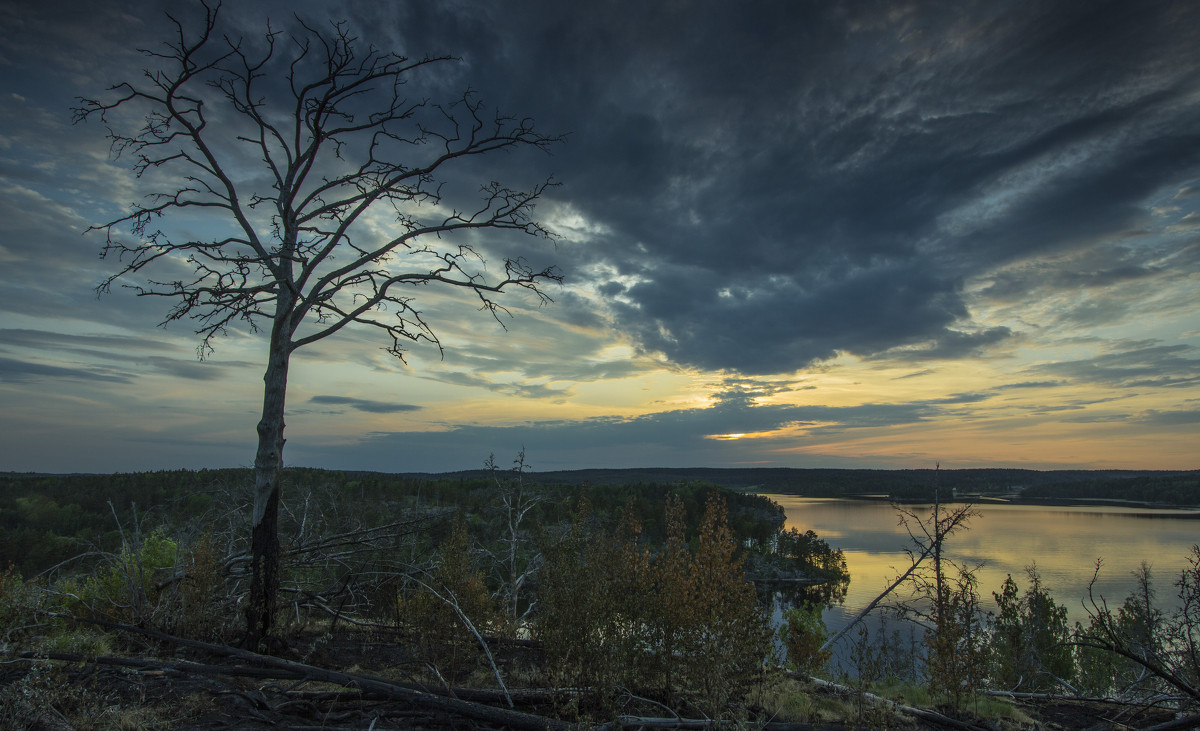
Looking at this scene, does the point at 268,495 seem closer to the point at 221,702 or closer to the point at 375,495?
the point at 221,702

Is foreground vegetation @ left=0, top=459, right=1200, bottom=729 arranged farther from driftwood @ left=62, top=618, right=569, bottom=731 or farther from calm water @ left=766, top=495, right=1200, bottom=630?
calm water @ left=766, top=495, right=1200, bottom=630

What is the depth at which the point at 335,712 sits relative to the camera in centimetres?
482

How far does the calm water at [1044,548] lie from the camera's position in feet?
178

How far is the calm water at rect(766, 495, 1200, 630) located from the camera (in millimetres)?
54250

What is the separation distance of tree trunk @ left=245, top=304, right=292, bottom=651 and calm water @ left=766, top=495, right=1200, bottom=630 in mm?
19410

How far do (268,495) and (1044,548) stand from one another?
321 ft

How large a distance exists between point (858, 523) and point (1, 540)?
445 feet

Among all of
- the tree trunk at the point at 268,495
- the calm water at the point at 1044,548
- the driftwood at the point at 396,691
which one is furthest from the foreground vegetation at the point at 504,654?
the calm water at the point at 1044,548

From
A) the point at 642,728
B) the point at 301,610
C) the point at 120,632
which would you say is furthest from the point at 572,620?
the point at 301,610

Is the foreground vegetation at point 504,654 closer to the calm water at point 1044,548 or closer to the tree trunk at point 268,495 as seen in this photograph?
the tree trunk at point 268,495

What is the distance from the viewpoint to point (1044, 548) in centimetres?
7656

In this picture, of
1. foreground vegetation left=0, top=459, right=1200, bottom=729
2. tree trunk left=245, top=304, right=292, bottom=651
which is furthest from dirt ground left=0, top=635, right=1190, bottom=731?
tree trunk left=245, top=304, right=292, bottom=651

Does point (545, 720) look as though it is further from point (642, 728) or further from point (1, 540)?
point (1, 540)

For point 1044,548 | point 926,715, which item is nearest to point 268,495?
point 926,715
